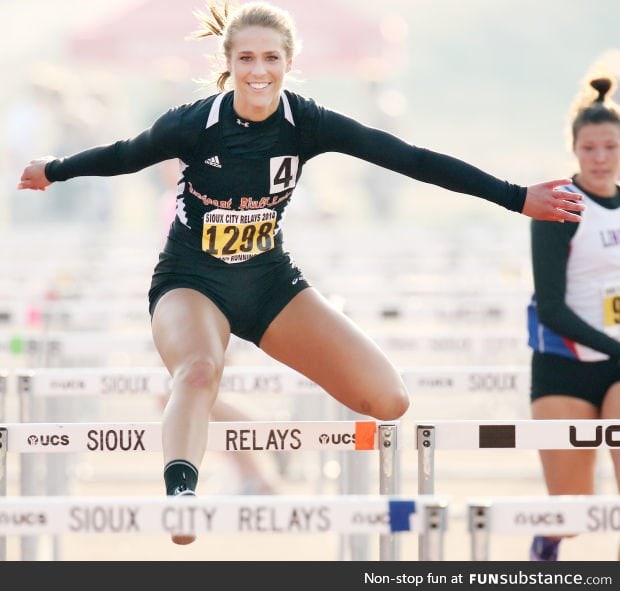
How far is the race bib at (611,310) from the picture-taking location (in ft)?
16.2

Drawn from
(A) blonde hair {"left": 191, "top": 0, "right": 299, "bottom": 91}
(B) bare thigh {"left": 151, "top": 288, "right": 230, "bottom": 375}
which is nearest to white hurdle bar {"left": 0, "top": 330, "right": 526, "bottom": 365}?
(B) bare thigh {"left": 151, "top": 288, "right": 230, "bottom": 375}

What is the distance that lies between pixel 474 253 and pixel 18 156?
4.92 metres

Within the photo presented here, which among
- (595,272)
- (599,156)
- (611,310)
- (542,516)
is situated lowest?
(542,516)

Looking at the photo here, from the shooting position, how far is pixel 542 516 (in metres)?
3.03

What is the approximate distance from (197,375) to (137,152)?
30.0 inches

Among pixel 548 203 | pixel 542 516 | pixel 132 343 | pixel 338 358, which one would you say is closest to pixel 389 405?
pixel 338 358

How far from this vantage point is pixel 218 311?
459 cm

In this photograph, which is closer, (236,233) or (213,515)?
(213,515)

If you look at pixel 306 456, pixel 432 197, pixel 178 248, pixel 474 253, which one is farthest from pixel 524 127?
pixel 178 248

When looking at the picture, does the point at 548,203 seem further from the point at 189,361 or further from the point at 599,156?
the point at 189,361

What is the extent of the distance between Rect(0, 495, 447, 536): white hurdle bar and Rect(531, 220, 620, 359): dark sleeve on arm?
6.23ft

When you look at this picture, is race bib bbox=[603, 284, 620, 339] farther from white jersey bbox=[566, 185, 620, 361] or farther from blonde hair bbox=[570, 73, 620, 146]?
blonde hair bbox=[570, 73, 620, 146]

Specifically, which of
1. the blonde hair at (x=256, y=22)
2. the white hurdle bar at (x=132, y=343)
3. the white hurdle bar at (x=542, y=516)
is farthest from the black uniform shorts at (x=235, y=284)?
the white hurdle bar at (x=132, y=343)

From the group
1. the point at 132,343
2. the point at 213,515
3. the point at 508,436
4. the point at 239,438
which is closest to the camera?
the point at 213,515
